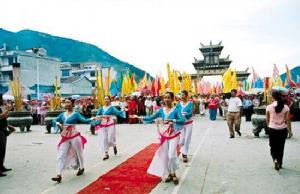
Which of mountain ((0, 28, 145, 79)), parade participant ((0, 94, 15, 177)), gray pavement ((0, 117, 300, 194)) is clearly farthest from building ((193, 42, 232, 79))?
mountain ((0, 28, 145, 79))

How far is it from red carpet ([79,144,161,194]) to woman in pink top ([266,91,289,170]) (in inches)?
107

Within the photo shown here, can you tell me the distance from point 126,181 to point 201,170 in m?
1.87

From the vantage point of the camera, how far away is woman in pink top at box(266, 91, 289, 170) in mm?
7219

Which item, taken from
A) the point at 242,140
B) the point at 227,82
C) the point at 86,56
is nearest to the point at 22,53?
the point at 227,82

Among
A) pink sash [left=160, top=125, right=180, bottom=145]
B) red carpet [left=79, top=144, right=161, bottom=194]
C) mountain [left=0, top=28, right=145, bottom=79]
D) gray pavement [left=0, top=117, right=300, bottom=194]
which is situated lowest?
gray pavement [left=0, top=117, right=300, bottom=194]

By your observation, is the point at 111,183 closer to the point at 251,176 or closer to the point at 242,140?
the point at 251,176

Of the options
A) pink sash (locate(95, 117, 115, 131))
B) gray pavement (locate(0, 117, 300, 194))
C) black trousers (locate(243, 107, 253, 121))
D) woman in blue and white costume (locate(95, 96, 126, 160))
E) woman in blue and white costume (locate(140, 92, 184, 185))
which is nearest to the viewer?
gray pavement (locate(0, 117, 300, 194))

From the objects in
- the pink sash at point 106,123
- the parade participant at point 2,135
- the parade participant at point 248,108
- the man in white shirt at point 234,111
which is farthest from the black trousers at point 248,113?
the parade participant at point 2,135

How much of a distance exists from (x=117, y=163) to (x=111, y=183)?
2.01 metres

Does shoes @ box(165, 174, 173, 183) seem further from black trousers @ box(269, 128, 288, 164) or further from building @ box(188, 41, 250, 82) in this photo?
building @ box(188, 41, 250, 82)

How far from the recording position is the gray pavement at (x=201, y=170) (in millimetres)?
5949

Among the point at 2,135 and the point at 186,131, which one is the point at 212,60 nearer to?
the point at 186,131

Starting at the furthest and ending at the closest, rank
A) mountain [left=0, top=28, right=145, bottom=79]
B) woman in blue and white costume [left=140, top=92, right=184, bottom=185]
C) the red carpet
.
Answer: mountain [left=0, top=28, right=145, bottom=79] → woman in blue and white costume [left=140, top=92, right=184, bottom=185] → the red carpet

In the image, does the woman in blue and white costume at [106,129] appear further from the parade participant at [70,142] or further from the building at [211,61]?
the building at [211,61]
